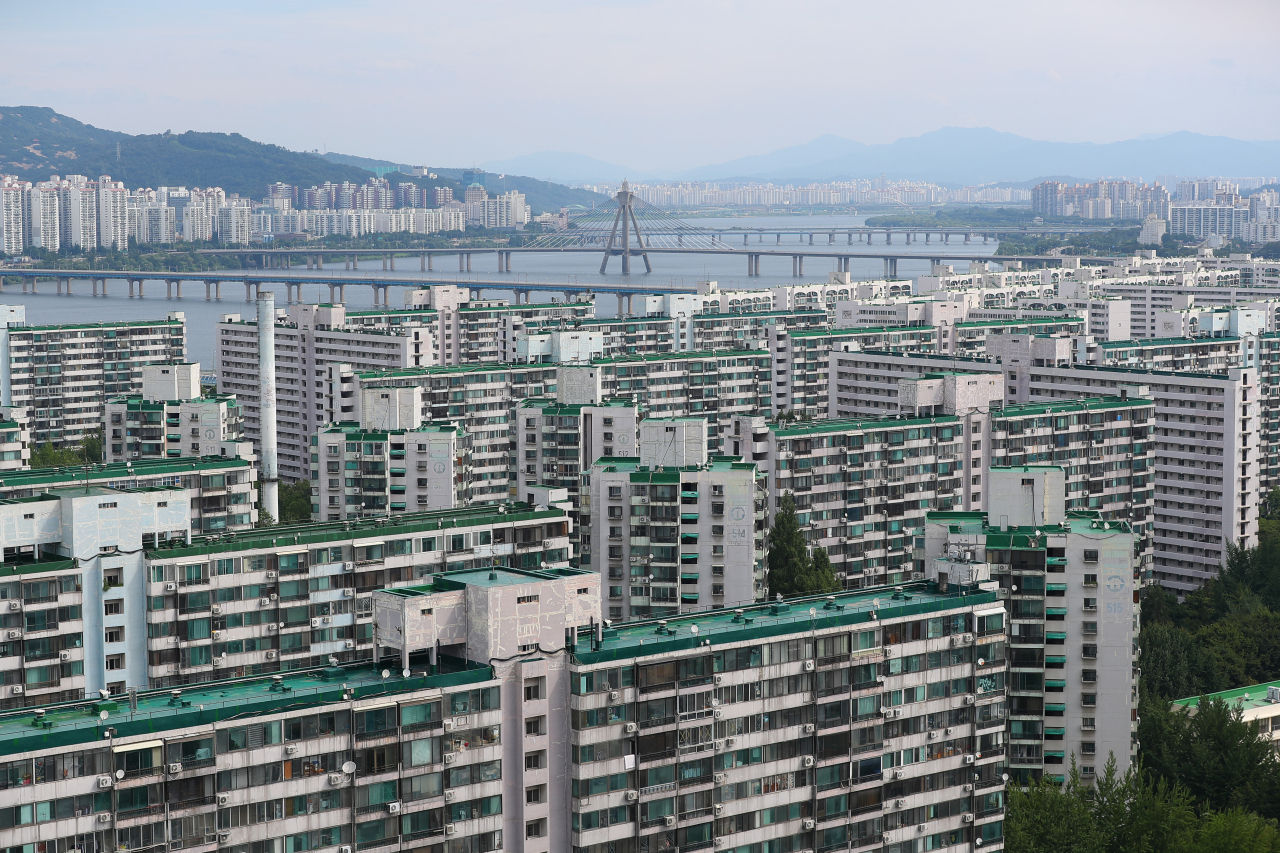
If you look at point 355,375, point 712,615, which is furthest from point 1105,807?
point 355,375

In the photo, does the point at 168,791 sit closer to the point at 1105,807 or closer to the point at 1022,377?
the point at 1105,807

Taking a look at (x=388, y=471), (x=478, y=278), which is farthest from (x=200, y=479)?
(x=478, y=278)

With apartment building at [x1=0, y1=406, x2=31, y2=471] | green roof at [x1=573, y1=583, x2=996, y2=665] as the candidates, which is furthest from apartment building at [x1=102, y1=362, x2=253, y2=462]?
green roof at [x1=573, y1=583, x2=996, y2=665]

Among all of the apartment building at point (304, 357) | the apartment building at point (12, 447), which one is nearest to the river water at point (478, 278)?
the apartment building at point (304, 357)

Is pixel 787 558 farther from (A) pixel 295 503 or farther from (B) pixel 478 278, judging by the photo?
(B) pixel 478 278

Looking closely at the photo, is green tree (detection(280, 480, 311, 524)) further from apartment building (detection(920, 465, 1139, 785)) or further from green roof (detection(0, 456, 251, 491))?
apartment building (detection(920, 465, 1139, 785))

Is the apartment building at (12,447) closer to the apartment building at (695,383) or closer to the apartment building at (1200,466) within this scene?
the apartment building at (695,383)
